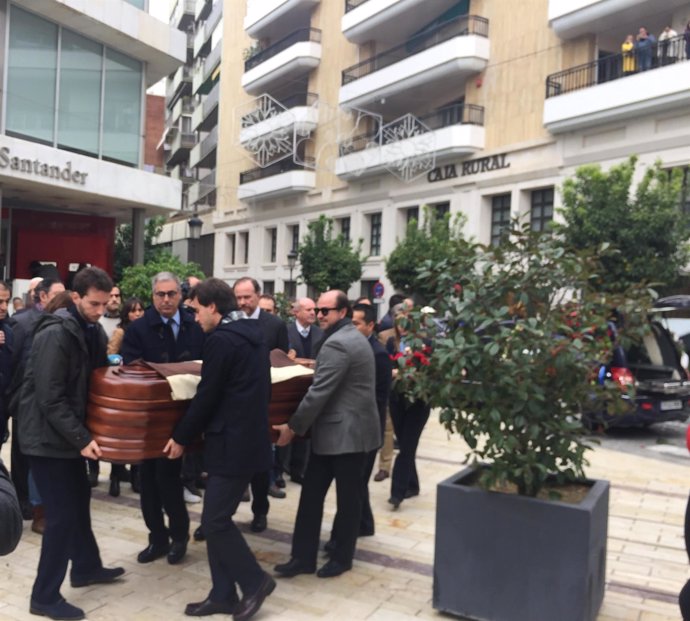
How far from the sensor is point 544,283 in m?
4.29

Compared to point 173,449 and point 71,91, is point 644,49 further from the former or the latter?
point 173,449

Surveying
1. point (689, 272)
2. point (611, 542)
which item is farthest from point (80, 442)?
point (689, 272)

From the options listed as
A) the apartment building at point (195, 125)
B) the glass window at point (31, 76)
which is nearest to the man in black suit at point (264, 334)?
the glass window at point (31, 76)

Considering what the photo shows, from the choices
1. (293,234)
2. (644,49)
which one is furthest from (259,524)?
(293,234)

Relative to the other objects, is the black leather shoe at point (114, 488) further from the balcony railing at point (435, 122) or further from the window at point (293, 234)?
the window at point (293, 234)

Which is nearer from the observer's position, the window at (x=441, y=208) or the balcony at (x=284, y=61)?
the window at (x=441, y=208)

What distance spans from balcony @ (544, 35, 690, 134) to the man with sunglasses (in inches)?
721

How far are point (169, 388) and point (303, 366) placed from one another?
1461mm

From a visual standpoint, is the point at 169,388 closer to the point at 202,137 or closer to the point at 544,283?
the point at 544,283

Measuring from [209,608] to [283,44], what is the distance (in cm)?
3674

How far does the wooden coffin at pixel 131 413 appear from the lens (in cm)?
414

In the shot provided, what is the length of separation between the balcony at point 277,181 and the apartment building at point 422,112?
106mm

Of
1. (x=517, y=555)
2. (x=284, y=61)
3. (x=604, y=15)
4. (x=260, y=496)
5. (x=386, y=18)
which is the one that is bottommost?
(x=260, y=496)

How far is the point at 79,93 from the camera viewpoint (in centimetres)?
1869
